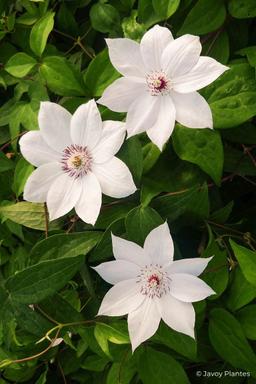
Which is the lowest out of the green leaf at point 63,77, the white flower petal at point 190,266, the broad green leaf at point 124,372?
the broad green leaf at point 124,372

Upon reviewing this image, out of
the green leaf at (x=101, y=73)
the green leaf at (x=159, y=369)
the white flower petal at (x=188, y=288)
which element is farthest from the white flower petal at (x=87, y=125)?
the green leaf at (x=159, y=369)

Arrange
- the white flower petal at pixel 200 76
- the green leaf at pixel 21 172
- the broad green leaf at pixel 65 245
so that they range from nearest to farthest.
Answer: the white flower petal at pixel 200 76 < the broad green leaf at pixel 65 245 < the green leaf at pixel 21 172

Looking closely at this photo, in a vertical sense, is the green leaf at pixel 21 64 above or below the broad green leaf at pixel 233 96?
below

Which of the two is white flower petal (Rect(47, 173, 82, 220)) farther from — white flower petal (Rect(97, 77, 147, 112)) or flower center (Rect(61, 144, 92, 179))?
white flower petal (Rect(97, 77, 147, 112))

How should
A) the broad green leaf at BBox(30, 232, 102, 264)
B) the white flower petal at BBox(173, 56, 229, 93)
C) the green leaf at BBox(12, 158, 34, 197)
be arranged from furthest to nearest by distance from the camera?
the green leaf at BBox(12, 158, 34, 197) → the broad green leaf at BBox(30, 232, 102, 264) → the white flower petal at BBox(173, 56, 229, 93)

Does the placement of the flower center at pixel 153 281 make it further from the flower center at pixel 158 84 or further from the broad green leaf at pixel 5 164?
the broad green leaf at pixel 5 164

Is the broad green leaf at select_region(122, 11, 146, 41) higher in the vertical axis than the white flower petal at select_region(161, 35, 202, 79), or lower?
lower

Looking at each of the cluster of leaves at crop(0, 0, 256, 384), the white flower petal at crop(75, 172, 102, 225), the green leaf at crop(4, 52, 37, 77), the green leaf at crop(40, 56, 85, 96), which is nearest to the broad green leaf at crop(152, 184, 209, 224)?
the cluster of leaves at crop(0, 0, 256, 384)
